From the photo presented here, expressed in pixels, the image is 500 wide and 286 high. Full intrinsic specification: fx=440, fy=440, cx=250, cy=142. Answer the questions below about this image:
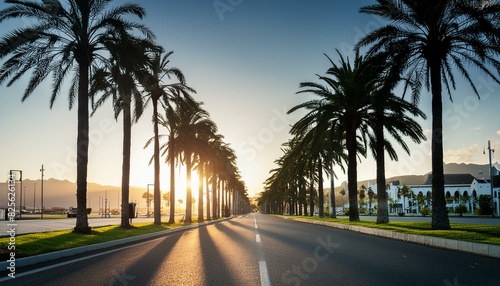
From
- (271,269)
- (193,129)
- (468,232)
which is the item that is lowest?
(468,232)

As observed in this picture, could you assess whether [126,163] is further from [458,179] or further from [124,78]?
[458,179]

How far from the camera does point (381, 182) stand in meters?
27.8

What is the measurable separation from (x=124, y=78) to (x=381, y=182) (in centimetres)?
1671

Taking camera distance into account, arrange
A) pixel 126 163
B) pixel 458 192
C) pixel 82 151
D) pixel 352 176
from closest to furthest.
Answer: pixel 82 151 → pixel 126 163 → pixel 352 176 → pixel 458 192

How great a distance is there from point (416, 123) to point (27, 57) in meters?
22.4

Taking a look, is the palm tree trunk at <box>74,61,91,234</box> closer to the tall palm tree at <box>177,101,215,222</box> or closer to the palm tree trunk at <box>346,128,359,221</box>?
the tall palm tree at <box>177,101,215,222</box>

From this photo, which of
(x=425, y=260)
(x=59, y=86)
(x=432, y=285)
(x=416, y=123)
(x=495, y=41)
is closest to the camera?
(x=432, y=285)

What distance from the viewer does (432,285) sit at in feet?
23.0

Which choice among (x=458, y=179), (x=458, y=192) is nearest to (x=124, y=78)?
(x=458, y=192)

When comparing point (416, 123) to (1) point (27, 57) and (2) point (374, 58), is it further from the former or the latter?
(1) point (27, 57)

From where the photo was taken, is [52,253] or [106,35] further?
[106,35]

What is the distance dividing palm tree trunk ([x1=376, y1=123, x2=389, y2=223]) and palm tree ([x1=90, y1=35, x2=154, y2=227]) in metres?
15.1

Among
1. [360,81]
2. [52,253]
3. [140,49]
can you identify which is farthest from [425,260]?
[140,49]

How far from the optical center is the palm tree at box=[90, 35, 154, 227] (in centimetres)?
2083
